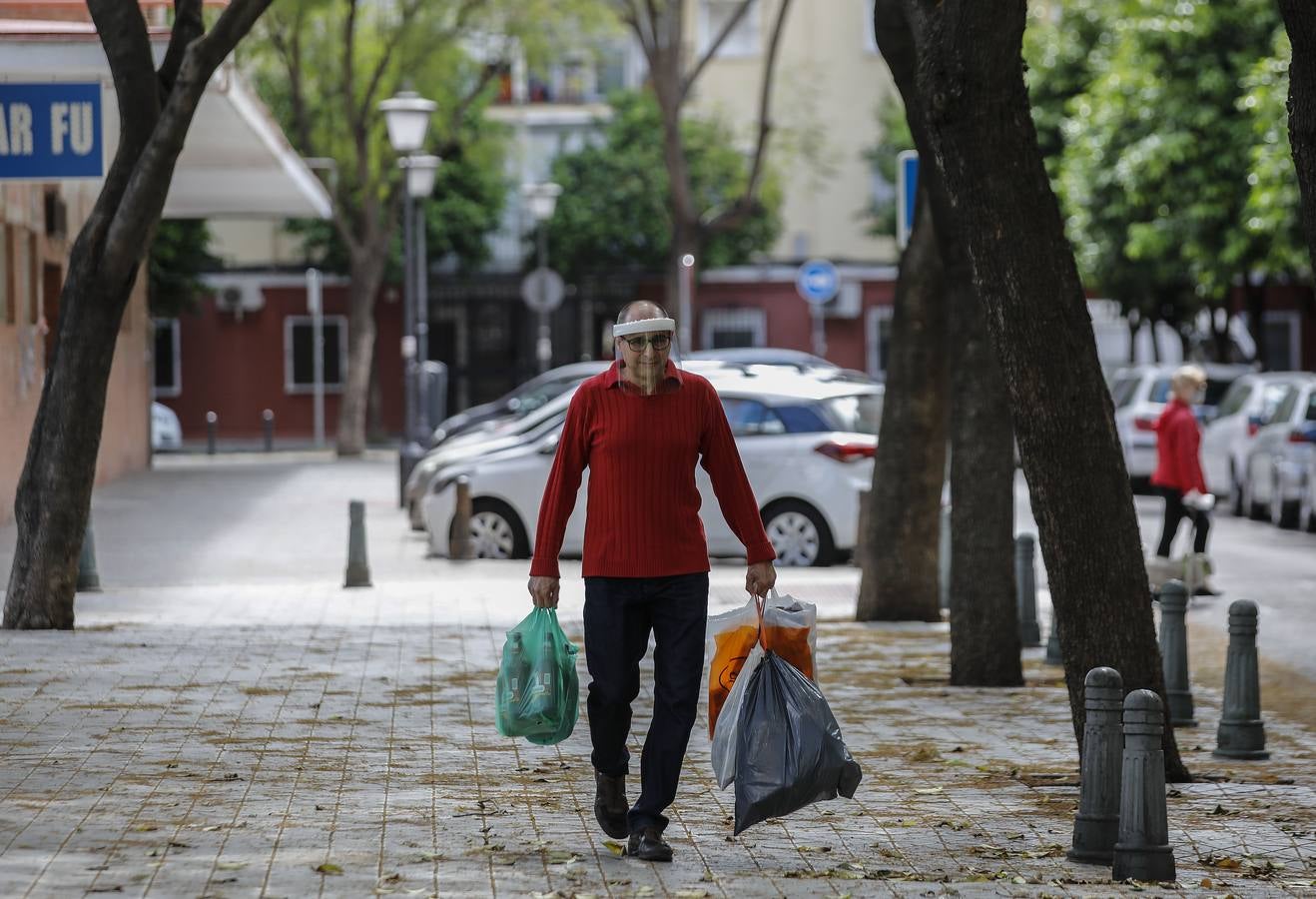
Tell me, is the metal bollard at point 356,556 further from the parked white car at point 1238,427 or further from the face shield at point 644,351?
the parked white car at point 1238,427

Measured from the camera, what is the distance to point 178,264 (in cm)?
4069

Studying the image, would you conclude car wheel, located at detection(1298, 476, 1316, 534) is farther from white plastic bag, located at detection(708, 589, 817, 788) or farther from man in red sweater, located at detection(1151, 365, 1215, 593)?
white plastic bag, located at detection(708, 589, 817, 788)

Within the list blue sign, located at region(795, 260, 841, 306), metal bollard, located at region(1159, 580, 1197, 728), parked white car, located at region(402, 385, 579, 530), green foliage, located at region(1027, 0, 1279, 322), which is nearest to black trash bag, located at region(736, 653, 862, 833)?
metal bollard, located at region(1159, 580, 1197, 728)

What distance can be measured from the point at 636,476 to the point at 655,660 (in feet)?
1.92

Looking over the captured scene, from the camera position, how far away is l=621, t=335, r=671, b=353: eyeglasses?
7.22 m

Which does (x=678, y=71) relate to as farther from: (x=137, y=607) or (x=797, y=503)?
(x=137, y=607)

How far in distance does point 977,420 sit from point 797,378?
8236 mm

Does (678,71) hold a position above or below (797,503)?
above

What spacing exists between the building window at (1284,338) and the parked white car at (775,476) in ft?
114

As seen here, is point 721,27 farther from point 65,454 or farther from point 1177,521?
point 65,454

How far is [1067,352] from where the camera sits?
28.2 feet

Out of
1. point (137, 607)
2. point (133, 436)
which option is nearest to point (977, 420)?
point (137, 607)

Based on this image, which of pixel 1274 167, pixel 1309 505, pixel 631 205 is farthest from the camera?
pixel 631 205

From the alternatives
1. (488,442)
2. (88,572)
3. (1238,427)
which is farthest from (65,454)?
(1238,427)
